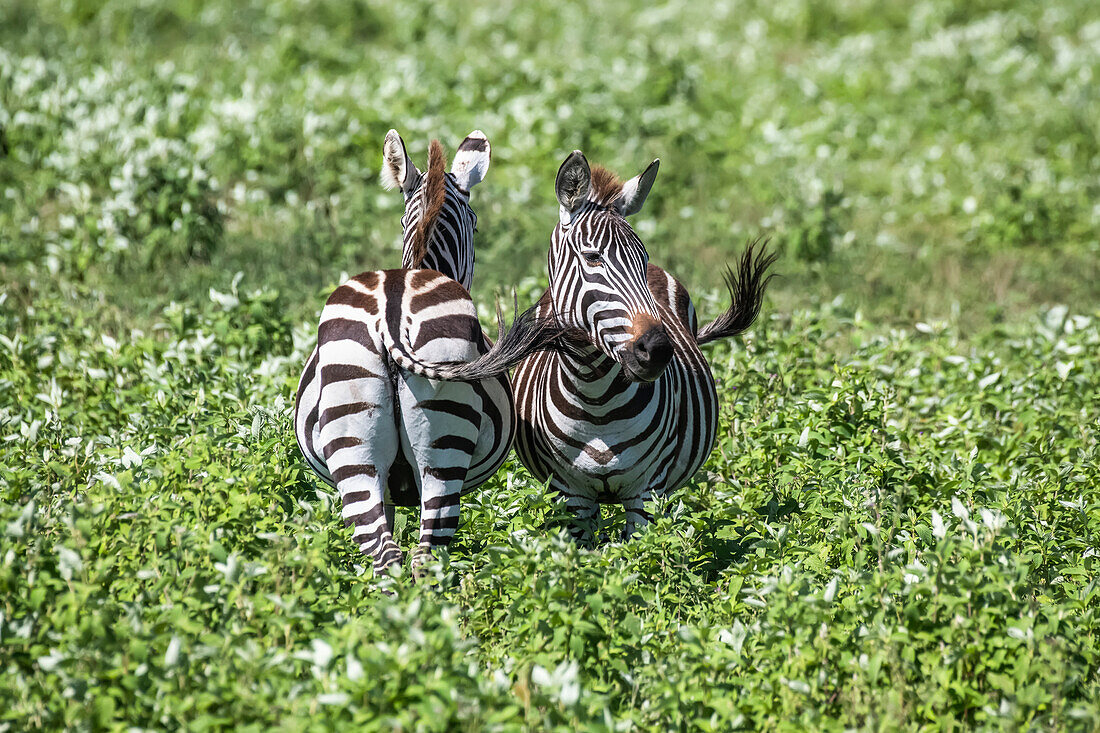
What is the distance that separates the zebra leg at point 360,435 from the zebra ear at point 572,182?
1120 mm

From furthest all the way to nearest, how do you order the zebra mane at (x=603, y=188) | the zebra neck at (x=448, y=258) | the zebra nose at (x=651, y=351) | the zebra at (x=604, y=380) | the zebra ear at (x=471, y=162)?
the zebra ear at (x=471, y=162) → the zebra neck at (x=448, y=258) → the zebra mane at (x=603, y=188) → the zebra at (x=604, y=380) → the zebra nose at (x=651, y=351)

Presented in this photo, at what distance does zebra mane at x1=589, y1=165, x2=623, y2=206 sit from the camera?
16.0ft

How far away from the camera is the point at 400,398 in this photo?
14.5 feet

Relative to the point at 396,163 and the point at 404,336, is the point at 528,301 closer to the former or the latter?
the point at 396,163

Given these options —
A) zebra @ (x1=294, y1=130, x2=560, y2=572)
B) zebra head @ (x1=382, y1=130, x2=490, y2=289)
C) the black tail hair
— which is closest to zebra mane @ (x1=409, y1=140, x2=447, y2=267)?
zebra head @ (x1=382, y1=130, x2=490, y2=289)

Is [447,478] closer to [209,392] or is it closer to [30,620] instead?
[30,620]

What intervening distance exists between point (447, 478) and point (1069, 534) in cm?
319

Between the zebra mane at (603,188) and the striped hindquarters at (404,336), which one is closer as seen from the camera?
the striped hindquarters at (404,336)

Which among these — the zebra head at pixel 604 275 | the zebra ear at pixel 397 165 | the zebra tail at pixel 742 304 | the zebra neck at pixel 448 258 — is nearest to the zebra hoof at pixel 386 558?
the zebra head at pixel 604 275

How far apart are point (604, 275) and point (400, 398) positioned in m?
0.97

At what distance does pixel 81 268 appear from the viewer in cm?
898

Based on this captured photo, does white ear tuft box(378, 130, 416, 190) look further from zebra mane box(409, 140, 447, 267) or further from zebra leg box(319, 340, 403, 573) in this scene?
zebra leg box(319, 340, 403, 573)

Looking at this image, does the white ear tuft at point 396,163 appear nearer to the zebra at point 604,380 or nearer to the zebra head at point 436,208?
the zebra head at point 436,208

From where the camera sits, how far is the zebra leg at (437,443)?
4.39 meters
